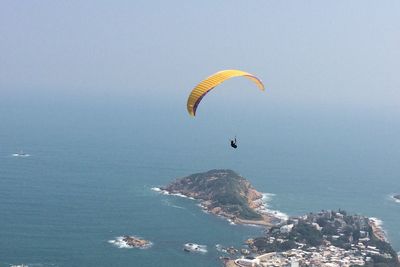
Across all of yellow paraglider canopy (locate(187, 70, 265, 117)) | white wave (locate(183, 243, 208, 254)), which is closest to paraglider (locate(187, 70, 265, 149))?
yellow paraglider canopy (locate(187, 70, 265, 117))

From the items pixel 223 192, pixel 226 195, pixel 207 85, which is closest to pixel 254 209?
pixel 226 195

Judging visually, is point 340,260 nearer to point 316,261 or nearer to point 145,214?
point 316,261

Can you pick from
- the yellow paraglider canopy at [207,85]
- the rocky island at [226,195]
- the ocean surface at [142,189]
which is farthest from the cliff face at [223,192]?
the yellow paraglider canopy at [207,85]

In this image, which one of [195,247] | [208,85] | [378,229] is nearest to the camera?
[208,85]

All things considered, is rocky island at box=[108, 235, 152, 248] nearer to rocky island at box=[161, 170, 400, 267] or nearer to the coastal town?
rocky island at box=[161, 170, 400, 267]

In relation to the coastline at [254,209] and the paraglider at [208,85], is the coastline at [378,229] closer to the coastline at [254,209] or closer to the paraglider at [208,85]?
the coastline at [254,209]

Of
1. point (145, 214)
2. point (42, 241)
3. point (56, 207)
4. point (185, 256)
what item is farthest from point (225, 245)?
point (56, 207)

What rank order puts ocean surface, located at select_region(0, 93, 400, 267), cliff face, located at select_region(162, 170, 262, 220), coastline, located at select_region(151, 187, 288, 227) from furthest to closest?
cliff face, located at select_region(162, 170, 262, 220)
coastline, located at select_region(151, 187, 288, 227)
ocean surface, located at select_region(0, 93, 400, 267)

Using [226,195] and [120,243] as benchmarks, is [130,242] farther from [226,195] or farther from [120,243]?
[226,195]
